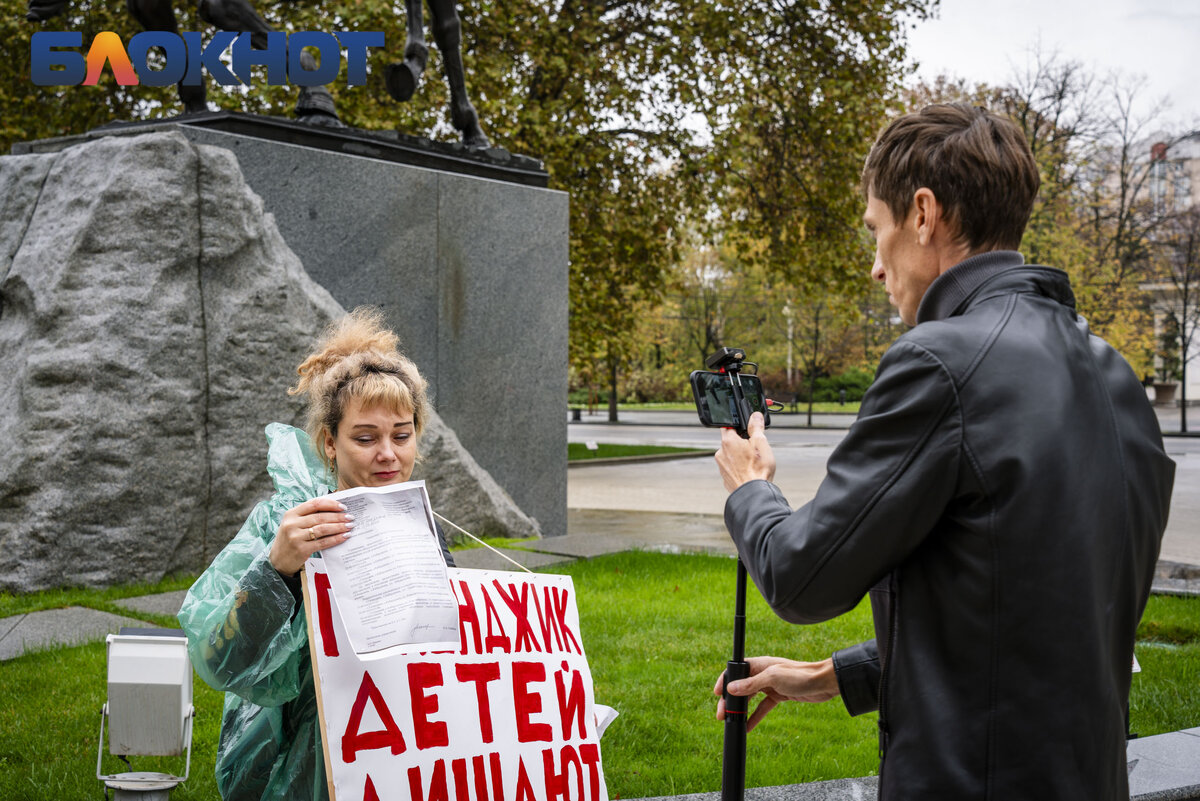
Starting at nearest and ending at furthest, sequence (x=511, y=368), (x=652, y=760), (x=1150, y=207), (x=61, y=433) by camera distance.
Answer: (x=652, y=760), (x=61, y=433), (x=511, y=368), (x=1150, y=207)

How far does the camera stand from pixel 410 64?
28.7ft

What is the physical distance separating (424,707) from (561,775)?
0.39m

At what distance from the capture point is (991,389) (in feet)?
5.29

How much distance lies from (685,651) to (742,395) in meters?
3.68

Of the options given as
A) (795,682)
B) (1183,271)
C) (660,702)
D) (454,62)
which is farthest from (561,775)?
(1183,271)

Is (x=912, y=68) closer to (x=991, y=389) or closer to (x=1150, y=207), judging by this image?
(x=991, y=389)

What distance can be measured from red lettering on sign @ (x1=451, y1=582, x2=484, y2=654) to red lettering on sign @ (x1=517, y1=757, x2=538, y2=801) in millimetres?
271

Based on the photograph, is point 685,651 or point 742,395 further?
point 685,651

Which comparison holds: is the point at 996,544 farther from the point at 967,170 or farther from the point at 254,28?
the point at 254,28

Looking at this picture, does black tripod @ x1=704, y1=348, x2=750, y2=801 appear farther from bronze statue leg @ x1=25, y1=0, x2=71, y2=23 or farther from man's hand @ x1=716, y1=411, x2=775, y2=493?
bronze statue leg @ x1=25, y1=0, x2=71, y2=23

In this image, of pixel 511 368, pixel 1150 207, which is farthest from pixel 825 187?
pixel 1150 207

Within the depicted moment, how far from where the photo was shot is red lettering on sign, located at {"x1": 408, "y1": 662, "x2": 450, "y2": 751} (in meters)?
2.39

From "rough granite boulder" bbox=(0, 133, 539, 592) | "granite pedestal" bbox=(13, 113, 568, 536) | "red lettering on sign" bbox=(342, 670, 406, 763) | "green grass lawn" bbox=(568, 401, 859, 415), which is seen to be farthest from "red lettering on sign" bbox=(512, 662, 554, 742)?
"green grass lawn" bbox=(568, 401, 859, 415)

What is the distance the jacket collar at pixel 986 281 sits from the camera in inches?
69.0
